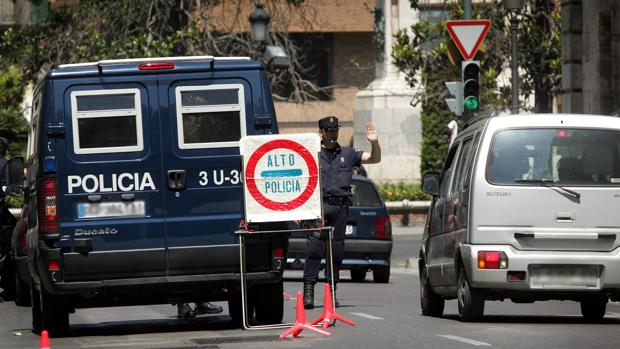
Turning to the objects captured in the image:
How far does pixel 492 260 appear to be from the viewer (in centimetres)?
1484

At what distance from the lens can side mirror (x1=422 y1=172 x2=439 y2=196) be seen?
16828 mm

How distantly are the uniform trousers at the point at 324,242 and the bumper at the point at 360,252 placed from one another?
20.6 feet

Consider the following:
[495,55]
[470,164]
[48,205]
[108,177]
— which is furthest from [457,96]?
[495,55]

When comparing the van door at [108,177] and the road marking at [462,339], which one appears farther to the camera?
the van door at [108,177]

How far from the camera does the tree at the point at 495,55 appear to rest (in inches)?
1515

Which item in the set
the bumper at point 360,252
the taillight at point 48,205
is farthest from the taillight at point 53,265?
the bumper at point 360,252

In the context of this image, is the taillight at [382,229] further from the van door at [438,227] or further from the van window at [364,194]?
the van door at [438,227]

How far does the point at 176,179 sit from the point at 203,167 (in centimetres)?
25

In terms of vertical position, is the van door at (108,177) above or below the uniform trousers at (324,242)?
above

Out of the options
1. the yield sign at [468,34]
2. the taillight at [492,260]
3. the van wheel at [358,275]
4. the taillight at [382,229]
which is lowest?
the van wheel at [358,275]

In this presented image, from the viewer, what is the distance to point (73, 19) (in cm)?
3788

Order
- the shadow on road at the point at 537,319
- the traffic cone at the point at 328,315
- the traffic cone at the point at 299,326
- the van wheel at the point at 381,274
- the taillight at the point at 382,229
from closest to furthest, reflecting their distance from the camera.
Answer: the traffic cone at the point at 299,326 < the traffic cone at the point at 328,315 < the shadow on road at the point at 537,319 < the van wheel at the point at 381,274 < the taillight at the point at 382,229

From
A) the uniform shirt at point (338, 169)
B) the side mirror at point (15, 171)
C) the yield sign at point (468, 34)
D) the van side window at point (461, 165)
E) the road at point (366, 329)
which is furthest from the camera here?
the yield sign at point (468, 34)

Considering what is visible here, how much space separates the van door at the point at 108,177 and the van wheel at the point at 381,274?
948 cm
